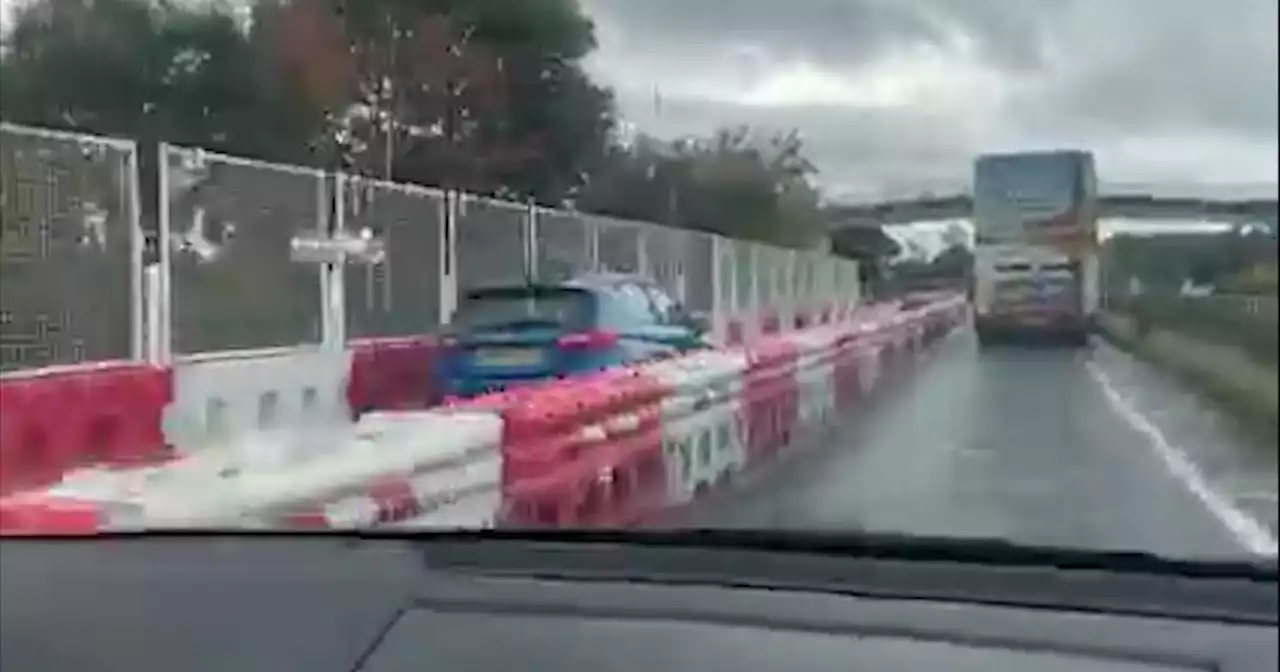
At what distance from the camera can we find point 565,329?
14.9 feet

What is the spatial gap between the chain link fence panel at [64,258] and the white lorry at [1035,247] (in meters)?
2.02

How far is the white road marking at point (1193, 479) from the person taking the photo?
3.07m

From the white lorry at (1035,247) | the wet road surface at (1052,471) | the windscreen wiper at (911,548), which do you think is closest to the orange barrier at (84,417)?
the windscreen wiper at (911,548)

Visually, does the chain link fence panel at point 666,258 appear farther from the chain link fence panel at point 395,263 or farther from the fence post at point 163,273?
the fence post at point 163,273

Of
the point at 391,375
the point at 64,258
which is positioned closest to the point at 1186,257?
the point at 391,375

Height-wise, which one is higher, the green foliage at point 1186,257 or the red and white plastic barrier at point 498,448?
the green foliage at point 1186,257

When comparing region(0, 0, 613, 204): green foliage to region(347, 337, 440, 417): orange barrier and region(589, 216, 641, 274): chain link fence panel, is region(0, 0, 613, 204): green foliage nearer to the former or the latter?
region(589, 216, 641, 274): chain link fence panel

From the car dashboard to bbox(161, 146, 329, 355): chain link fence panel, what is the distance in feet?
3.00

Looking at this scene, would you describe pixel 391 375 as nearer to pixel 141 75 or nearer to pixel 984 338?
pixel 141 75

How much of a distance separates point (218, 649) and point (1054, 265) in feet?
4.77

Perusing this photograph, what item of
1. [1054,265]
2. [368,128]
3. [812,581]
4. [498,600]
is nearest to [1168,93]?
[1054,265]

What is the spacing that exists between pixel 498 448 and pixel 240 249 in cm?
97

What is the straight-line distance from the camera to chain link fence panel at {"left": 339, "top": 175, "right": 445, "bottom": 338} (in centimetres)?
449

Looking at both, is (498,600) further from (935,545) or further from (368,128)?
(368,128)
